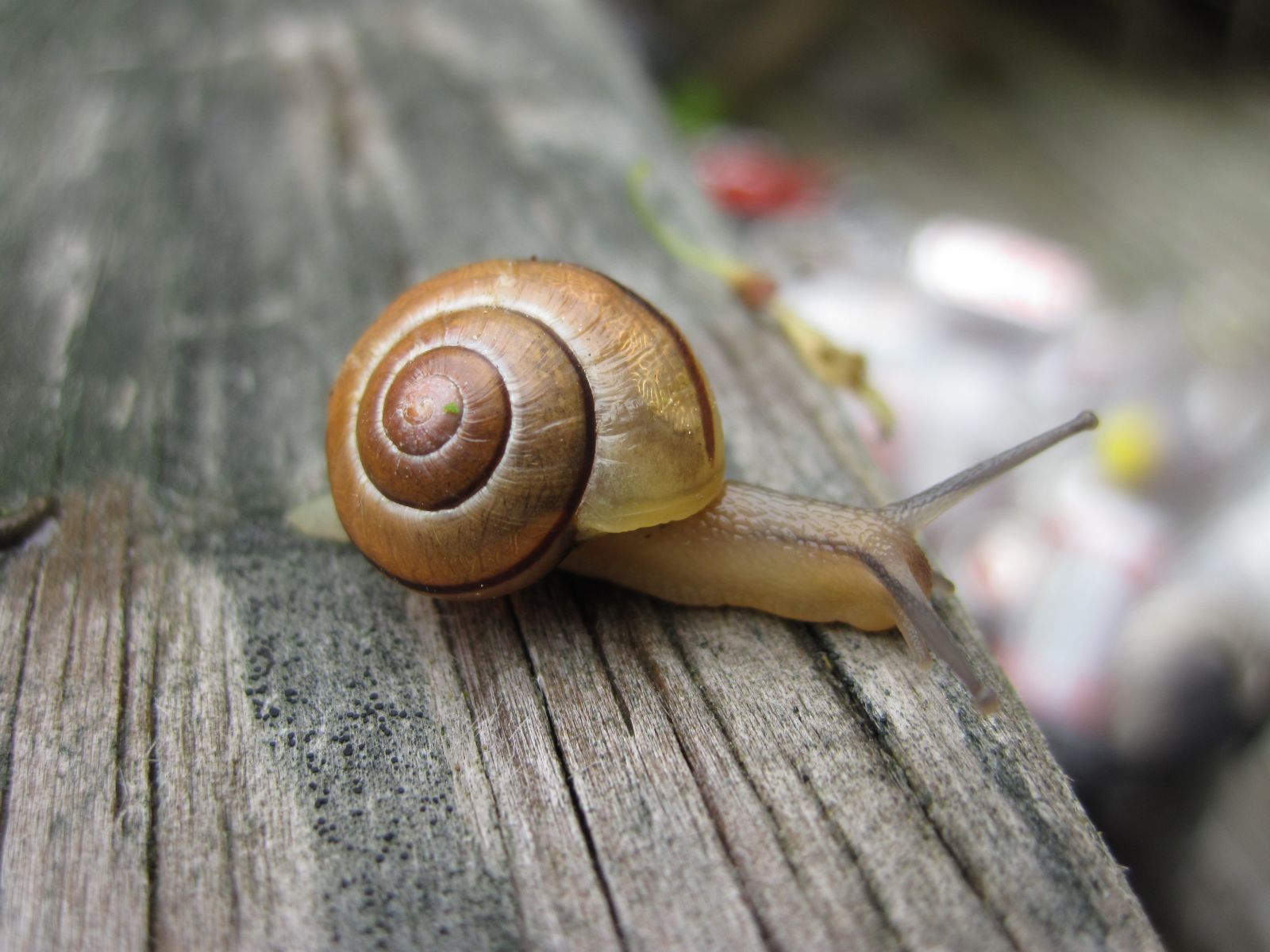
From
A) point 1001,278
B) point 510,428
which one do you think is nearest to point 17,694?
point 510,428

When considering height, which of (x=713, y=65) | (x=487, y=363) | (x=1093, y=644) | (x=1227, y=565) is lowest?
(x=1093, y=644)

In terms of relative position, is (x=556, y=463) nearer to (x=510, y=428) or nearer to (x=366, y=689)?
(x=510, y=428)

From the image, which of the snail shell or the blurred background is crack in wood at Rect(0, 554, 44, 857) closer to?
the snail shell

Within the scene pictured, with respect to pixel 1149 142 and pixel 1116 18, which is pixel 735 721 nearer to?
pixel 1149 142

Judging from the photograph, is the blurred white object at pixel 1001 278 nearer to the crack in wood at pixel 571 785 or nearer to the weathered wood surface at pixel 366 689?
the weathered wood surface at pixel 366 689

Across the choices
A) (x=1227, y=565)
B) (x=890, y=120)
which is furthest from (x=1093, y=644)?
(x=890, y=120)

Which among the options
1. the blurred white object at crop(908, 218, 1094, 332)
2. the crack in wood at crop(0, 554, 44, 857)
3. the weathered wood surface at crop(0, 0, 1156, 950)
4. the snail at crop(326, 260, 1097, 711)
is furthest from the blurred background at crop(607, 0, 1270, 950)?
the crack in wood at crop(0, 554, 44, 857)
